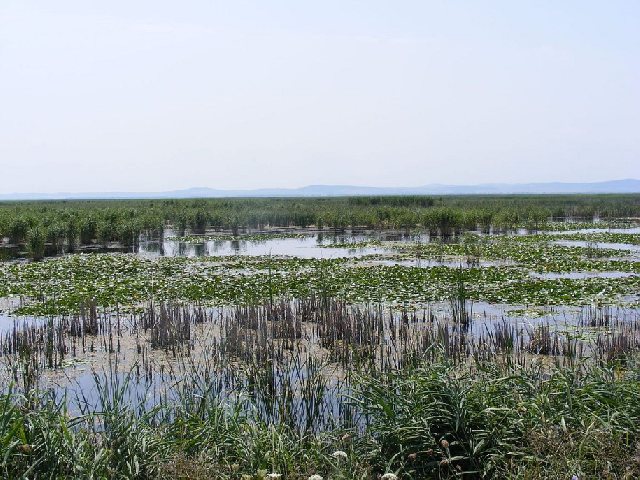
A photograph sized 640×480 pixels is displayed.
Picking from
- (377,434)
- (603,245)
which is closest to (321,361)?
(377,434)

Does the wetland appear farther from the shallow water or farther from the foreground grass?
the shallow water

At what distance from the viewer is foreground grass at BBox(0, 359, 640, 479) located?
4254 millimetres

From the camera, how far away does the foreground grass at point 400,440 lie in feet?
14.0

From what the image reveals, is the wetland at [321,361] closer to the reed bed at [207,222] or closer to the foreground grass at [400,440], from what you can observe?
the foreground grass at [400,440]

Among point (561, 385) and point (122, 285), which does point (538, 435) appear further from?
point (122, 285)

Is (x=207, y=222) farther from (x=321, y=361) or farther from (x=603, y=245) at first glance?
(x=321, y=361)

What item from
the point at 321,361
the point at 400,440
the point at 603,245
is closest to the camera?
the point at 400,440

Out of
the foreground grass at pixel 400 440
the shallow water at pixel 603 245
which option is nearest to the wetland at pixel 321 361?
the foreground grass at pixel 400 440

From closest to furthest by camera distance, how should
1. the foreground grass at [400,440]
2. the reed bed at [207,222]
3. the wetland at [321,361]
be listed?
the foreground grass at [400,440] < the wetland at [321,361] < the reed bed at [207,222]

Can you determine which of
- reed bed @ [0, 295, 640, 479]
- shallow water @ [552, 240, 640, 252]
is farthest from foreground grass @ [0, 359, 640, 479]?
shallow water @ [552, 240, 640, 252]

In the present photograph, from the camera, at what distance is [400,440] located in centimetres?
481

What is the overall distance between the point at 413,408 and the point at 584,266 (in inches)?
618

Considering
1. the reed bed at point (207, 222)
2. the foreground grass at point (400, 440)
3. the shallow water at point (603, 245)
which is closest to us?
the foreground grass at point (400, 440)

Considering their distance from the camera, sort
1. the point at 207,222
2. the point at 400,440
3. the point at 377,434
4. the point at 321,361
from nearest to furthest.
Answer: the point at 400,440
the point at 377,434
the point at 321,361
the point at 207,222
